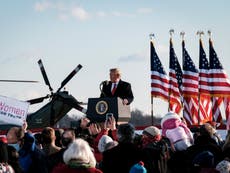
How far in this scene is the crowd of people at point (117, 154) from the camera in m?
6.34

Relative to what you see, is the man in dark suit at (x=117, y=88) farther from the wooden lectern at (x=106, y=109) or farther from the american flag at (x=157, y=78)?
the american flag at (x=157, y=78)

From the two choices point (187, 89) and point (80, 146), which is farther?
point (187, 89)

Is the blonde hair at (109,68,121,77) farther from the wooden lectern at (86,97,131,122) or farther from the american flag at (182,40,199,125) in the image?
the american flag at (182,40,199,125)

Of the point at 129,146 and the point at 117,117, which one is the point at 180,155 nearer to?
the point at 129,146

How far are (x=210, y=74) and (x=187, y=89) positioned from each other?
1199 millimetres

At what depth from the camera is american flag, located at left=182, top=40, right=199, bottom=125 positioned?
22.7 metres

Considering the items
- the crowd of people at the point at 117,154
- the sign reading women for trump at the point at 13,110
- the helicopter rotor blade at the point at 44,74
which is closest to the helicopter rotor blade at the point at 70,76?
the helicopter rotor blade at the point at 44,74

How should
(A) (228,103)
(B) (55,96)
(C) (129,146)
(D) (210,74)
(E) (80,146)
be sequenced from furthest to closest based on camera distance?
(B) (55,96) → (D) (210,74) → (A) (228,103) → (C) (129,146) → (E) (80,146)

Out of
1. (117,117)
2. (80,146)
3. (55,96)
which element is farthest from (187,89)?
(80,146)

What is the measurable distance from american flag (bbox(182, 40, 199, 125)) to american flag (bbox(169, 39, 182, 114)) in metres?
0.36

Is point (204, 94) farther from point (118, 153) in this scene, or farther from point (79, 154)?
point (79, 154)

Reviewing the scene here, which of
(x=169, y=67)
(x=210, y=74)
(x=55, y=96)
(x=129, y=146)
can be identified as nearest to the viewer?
(x=129, y=146)

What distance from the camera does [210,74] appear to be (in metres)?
23.8

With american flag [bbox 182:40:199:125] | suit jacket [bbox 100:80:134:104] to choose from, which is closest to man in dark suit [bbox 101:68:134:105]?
suit jacket [bbox 100:80:134:104]
